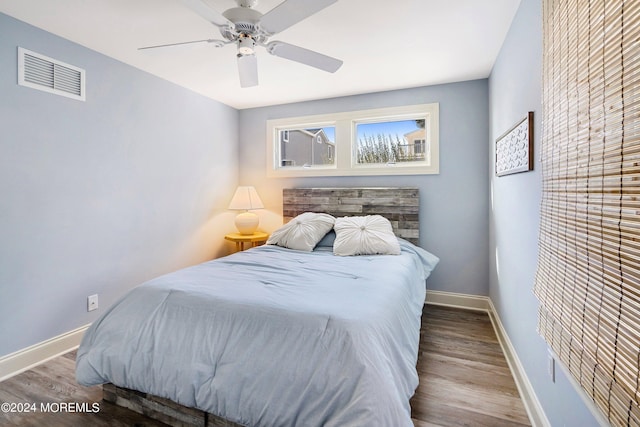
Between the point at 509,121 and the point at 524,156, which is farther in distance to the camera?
the point at 509,121

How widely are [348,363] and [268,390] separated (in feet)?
1.22

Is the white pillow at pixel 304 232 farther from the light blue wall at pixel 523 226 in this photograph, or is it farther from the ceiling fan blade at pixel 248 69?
the light blue wall at pixel 523 226

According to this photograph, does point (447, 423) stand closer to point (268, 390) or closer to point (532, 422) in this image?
point (532, 422)

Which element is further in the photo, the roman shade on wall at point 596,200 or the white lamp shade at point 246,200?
the white lamp shade at point 246,200

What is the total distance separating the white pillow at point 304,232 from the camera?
3.06 m

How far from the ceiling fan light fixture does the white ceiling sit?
0.75ft

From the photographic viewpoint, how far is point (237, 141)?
14.2 feet

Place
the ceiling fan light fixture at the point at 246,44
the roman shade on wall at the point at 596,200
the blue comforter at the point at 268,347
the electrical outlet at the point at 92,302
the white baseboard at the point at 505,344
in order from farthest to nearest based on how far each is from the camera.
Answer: the electrical outlet at the point at 92,302 < the ceiling fan light fixture at the point at 246,44 < the white baseboard at the point at 505,344 < the blue comforter at the point at 268,347 < the roman shade on wall at the point at 596,200

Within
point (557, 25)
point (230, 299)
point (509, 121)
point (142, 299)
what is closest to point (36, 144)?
point (142, 299)

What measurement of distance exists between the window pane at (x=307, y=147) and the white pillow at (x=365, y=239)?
1.14 metres

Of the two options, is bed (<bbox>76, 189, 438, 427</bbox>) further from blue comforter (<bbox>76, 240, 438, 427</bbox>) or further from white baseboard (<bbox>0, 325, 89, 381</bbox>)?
white baseboard (<bbox>0, 325, 89, 381</bbox>)

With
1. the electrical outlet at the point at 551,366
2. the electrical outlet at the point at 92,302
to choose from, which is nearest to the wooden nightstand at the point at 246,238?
the electrical outlet at the point at 92,302

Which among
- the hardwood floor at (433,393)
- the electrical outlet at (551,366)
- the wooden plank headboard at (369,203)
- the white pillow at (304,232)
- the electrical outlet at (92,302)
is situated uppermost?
the wooden plank headboard at (369,203)

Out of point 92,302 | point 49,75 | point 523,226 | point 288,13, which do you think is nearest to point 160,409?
point 92,302
